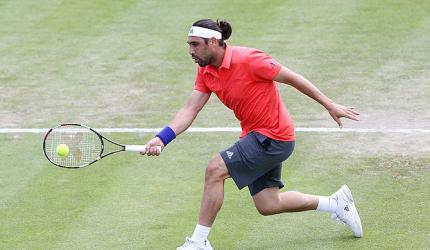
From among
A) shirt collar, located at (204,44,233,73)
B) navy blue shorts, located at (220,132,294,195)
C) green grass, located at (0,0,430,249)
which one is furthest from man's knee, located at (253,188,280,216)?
shirt collar, located at (204,44,233,73)

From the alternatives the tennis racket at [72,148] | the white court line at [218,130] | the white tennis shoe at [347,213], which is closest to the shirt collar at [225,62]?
the tennis racket at [72,148]

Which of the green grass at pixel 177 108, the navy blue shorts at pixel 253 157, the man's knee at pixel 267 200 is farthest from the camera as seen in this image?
the green grass at pixel 177 108

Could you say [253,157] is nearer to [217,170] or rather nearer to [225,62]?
[217,170]

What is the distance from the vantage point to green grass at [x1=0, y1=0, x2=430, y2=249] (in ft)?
35.9

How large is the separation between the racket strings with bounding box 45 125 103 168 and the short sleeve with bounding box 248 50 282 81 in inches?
64.0

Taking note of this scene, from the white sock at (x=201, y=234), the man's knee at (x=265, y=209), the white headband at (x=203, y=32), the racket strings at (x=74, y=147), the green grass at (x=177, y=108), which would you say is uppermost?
the white headband at (x=203, y=32)

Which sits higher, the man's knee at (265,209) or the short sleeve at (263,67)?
the short sleeve at (263,67)

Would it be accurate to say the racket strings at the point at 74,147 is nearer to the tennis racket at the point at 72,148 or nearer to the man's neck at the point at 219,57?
the tennis racket at the point at 72,148

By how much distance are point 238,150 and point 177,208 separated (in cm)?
150

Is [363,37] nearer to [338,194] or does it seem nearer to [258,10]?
[258,10]

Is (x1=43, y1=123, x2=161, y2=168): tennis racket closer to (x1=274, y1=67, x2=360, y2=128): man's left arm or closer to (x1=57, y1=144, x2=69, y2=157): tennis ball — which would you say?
(x1=57, y1=144, x2=69, y2=157): tennis ball

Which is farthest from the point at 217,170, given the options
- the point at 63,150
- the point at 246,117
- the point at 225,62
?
the point at 63,150

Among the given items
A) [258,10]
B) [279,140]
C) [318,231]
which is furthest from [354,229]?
[258,10]

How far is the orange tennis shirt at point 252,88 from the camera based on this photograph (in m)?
10.1
